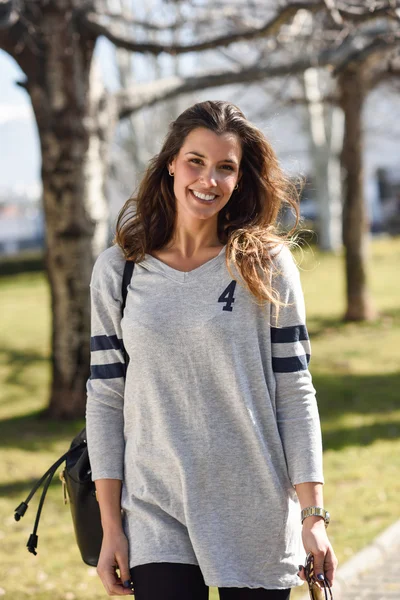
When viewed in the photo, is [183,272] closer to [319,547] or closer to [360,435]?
[319,547]

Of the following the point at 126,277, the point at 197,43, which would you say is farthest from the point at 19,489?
the point at 126,277

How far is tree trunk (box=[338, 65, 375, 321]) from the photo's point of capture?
14.5m

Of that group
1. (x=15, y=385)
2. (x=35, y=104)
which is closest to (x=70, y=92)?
(x=35, y=104)

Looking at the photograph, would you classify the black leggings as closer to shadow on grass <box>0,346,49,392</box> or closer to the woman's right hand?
the woman's right hand

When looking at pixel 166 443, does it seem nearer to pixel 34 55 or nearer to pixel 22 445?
pixel 22 445

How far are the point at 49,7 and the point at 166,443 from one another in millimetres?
6859

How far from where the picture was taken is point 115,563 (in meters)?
2.65

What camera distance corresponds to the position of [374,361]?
1231 cm

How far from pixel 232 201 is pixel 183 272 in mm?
376

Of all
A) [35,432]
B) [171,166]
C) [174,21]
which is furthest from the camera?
[35,432]

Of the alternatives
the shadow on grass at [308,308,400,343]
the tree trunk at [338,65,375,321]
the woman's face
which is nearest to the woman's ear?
the woman's face

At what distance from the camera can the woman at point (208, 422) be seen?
2580 millimetres

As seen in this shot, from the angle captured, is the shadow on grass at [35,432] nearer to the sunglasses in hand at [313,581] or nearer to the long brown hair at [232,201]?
the long brown hair at [232,201]

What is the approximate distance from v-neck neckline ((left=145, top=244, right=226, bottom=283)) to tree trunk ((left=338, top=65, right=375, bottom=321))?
39.6 ft
